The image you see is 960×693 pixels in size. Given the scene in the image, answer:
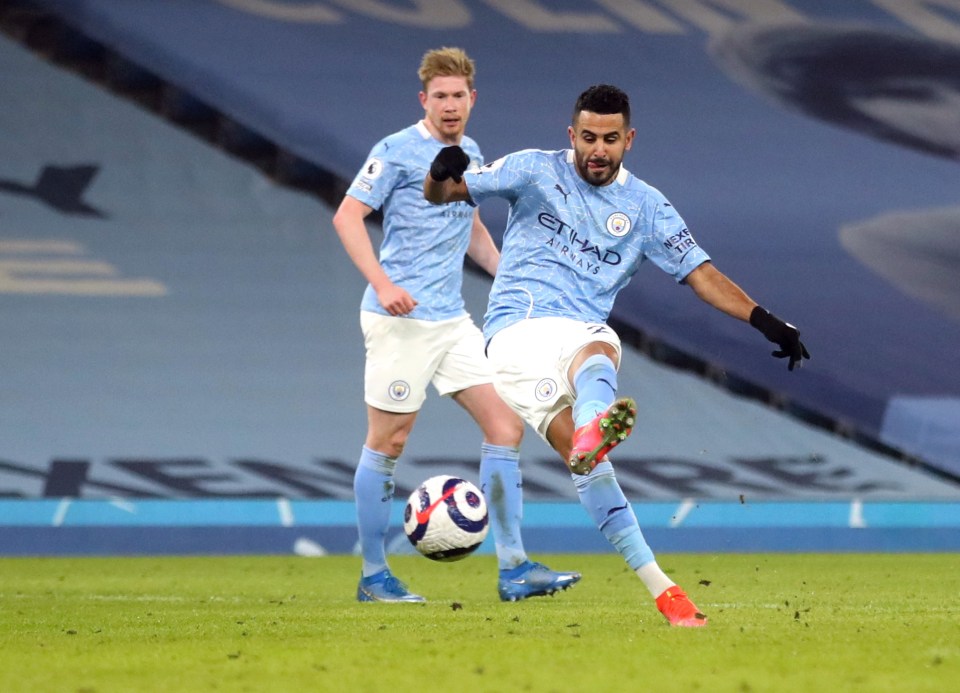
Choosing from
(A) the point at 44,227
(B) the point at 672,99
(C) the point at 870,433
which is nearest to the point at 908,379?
→ (C) the point at 870,433

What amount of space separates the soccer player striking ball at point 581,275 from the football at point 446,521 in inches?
32.9

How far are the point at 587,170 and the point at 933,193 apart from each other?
28.8 feet

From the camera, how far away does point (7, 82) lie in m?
13.3

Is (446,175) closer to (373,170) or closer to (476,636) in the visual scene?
(476,636)

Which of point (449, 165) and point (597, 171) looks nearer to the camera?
point (449, 165)

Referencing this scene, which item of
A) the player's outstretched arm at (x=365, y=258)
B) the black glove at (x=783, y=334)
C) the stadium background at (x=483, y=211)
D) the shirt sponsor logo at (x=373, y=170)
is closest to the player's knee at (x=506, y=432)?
the player's outstretched arm at (x=365, y=258)

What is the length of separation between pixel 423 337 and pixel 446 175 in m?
1.81

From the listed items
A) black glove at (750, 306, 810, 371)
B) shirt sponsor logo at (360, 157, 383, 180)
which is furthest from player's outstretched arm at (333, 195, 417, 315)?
black glove at (750, 306, 810, 371)

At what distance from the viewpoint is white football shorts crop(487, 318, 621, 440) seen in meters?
5.27

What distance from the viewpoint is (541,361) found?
5.31 metres

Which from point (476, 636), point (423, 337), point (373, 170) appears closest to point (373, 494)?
point (423, 337)

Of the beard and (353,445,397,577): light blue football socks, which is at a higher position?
the beard

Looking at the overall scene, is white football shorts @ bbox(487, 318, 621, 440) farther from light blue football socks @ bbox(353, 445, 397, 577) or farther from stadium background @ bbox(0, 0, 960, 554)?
stadium background @ bbox(0, 0, 960, 554)

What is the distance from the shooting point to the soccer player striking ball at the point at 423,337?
21.6 feet
